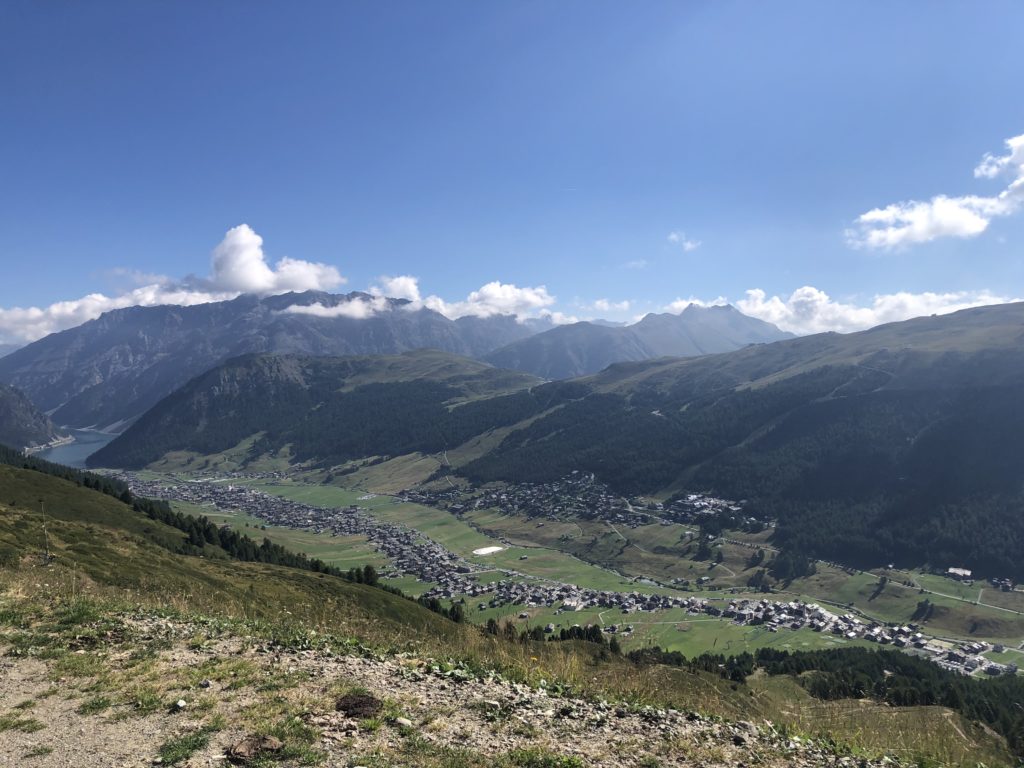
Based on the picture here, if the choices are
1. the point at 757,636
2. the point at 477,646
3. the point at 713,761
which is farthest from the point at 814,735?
the point at 757,636

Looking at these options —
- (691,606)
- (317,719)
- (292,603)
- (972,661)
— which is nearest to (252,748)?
(317,719)

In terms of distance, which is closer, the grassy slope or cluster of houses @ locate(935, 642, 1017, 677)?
the grassy slope

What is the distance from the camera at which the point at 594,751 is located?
10453mm

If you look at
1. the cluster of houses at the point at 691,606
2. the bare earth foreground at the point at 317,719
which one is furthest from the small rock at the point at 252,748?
the cluster of houses at the point at 691,606

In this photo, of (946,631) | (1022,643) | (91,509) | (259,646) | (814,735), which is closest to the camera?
(814,735)

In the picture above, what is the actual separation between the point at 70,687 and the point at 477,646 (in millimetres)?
9760

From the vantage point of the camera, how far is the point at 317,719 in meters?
10.8

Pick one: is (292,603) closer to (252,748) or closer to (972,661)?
(252,748)

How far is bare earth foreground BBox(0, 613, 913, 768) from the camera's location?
32.0 ft

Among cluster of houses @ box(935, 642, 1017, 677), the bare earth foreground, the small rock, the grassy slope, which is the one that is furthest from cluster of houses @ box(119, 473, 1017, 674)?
the small rock

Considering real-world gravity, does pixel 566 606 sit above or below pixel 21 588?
below

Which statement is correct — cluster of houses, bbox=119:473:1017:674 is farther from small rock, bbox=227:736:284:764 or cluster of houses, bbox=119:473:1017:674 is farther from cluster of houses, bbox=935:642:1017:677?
small rock, bbox=227:736:284:764

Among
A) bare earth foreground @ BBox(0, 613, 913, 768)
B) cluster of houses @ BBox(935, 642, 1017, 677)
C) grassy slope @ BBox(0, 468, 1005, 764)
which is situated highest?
bare earth foreground @ BBox(0, 613, 913, 768)

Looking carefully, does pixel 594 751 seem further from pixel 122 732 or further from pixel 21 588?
pixel 21 588
